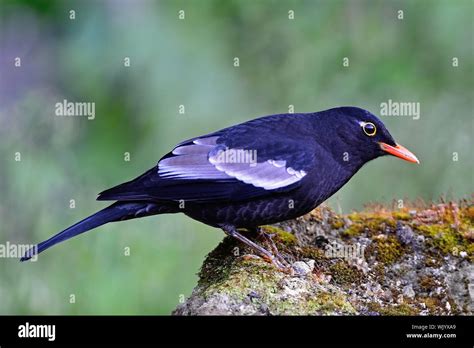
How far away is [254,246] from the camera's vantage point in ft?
16.5

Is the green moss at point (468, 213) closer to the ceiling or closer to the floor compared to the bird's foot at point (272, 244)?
closer to the ceiling

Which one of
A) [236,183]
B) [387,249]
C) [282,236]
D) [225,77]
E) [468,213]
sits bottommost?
[387,249]

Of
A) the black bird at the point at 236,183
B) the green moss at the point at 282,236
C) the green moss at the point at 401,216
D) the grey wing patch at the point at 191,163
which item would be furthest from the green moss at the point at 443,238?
the grey wing patch at the point at 191,163

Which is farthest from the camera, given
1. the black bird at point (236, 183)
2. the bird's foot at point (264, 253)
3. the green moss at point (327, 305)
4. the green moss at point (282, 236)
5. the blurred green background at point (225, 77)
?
the blurred green background at point (225, 77)

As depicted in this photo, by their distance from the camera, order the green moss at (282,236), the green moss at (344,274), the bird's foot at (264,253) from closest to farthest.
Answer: the bird's foot at (264,253) → the green moss at (344,274) → the green moss at (282,236)

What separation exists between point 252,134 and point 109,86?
310 cm

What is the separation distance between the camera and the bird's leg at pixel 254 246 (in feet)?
16.1

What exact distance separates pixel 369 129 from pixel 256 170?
Answer: 97 cm

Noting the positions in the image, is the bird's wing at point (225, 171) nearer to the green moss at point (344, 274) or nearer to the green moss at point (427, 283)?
the green moss at point (344, 274)

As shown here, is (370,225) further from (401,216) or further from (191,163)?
(191,163)

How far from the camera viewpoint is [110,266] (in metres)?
6.07

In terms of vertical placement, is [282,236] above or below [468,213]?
below

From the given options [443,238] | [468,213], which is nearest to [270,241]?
[443,238]
